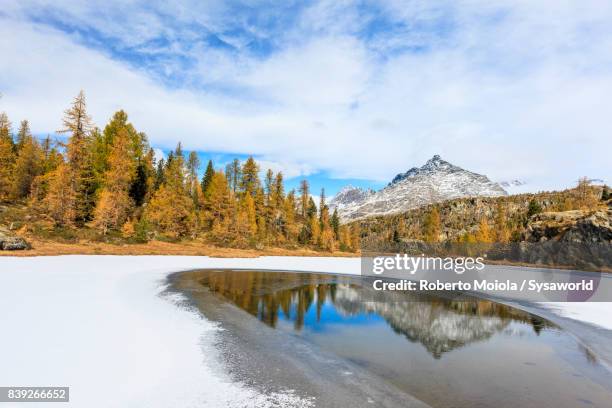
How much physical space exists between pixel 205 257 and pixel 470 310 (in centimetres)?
3622

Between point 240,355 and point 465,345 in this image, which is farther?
point 465,345

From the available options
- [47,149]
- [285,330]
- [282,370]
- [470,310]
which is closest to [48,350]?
[282,370]

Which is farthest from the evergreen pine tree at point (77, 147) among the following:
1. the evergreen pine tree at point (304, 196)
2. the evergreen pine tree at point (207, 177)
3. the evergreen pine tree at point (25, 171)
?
the evergreen pine tree at point (304, 196)

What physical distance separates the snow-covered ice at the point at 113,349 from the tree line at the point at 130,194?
30.5 meters

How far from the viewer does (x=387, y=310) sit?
1867cm

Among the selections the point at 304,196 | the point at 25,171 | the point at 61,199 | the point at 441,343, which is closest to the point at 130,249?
the point at 61,199

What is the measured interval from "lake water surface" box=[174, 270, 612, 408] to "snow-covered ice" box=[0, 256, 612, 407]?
8.27 feet

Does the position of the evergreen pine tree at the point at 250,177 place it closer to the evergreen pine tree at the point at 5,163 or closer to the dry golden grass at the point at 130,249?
the dry golden grass at the point at 130,249

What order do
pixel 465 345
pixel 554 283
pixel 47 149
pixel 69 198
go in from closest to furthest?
pixel 465 345
pixel 554 283
pixel 69 198
pixel 47 149

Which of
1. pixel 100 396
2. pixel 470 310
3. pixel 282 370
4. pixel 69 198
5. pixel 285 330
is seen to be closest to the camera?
pixel 100 396

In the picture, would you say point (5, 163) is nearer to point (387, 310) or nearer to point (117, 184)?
point (117, 184)

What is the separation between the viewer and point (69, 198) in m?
41.6

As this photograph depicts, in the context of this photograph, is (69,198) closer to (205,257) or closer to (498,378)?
(205,257)

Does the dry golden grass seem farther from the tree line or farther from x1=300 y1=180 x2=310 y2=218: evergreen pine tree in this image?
x1=300 y1=180 x2=310 y2=218: evergreen pine tree
